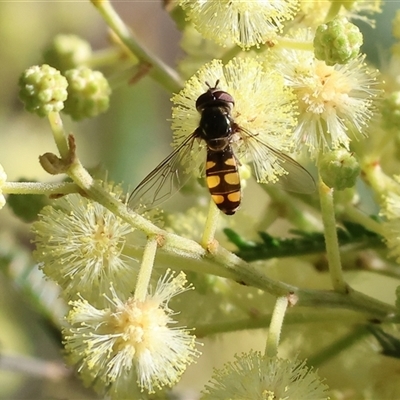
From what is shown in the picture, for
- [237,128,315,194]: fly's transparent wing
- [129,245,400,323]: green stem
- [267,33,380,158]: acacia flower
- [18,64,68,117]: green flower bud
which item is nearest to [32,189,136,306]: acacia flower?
[129,245,400,323]: green stem

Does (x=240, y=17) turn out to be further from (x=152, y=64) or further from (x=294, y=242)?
(x=294, y=242)

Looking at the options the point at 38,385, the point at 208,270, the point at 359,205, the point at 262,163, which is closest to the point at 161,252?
the point at 208,270

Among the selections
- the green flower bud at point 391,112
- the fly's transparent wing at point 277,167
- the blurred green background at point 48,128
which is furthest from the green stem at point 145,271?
the blurred green background at point 48,128

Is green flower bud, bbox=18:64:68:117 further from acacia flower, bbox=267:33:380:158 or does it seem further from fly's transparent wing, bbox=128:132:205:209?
acacia flower, bbox=267:33:380:158

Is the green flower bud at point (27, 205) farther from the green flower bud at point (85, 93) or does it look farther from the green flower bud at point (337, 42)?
the green flower bud at point (337, 42)

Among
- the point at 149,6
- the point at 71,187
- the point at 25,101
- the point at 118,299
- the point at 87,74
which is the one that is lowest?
the point at 118,299

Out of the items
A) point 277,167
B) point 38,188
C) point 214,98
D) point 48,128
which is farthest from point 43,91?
point 48,128

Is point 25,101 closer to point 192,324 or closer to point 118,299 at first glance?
point 118,299
